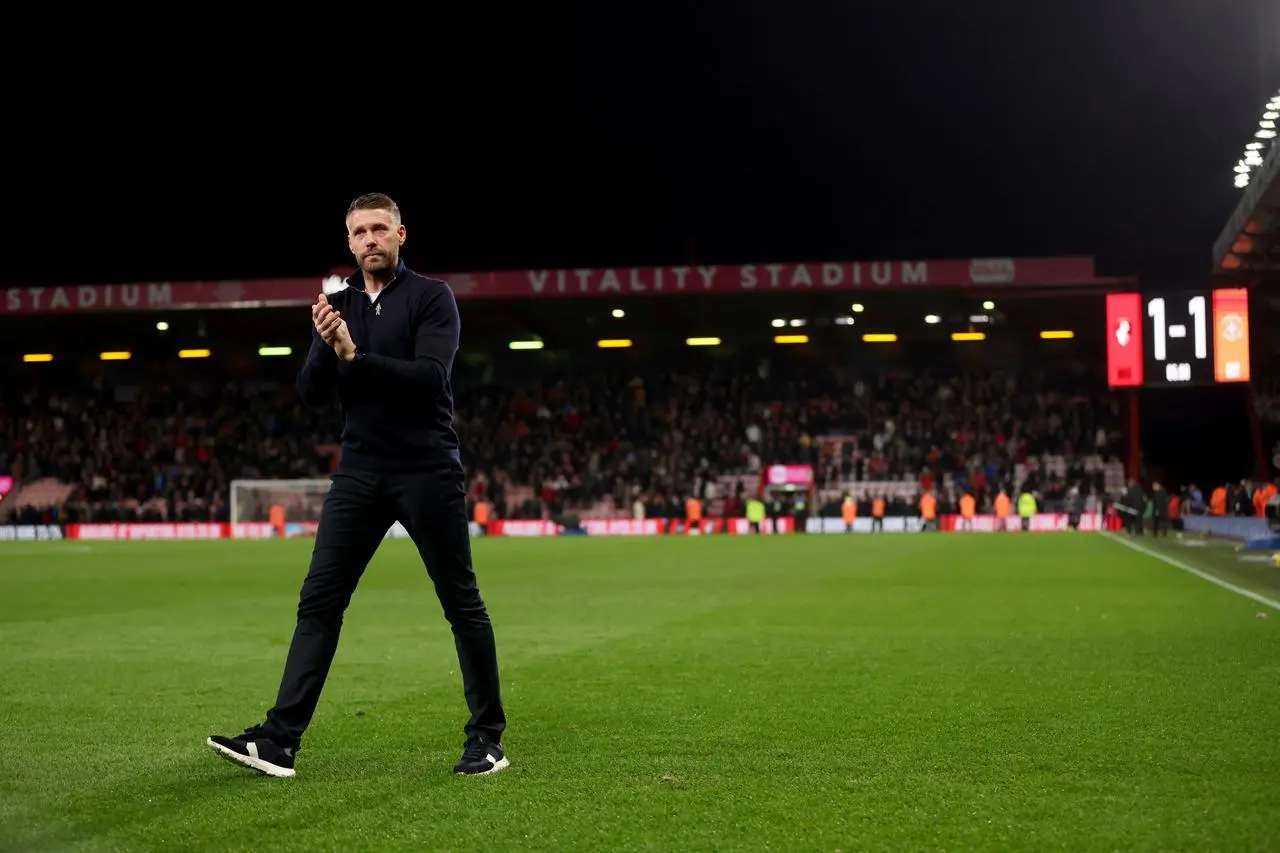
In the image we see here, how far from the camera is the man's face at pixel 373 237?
18.8ft

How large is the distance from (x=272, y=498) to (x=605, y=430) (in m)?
11.9

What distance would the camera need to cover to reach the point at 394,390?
5.57m

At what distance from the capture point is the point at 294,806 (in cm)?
507

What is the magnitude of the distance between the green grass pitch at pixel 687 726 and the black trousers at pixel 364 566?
306mm

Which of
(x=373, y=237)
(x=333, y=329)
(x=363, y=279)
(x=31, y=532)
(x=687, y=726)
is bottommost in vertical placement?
(x=31, y=532)

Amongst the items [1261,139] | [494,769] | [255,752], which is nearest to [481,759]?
[494,769]

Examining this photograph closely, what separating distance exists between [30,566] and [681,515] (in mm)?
23819

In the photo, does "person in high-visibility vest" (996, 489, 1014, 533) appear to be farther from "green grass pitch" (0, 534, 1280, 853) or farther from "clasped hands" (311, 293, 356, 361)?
"clasped hands" (311, 293, 356, 361)

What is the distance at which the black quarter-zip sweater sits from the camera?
5.67 metres

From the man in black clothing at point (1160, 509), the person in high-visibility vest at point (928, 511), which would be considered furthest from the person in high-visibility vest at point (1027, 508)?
the man in black clothing at point (1160, 509)

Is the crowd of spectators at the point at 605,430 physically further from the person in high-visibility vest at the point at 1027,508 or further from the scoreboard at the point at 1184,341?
the scoreboard at the point at 1184,341

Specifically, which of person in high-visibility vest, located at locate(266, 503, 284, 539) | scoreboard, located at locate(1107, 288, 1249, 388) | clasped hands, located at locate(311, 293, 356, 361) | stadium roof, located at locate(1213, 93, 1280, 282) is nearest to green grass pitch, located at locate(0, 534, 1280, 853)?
clasped hands, located at locate(311, 293, 356, 361)

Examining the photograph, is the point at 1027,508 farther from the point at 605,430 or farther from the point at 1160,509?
the point at 605,430

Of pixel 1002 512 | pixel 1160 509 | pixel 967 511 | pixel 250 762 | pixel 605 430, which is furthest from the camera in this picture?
pixel 605 430
